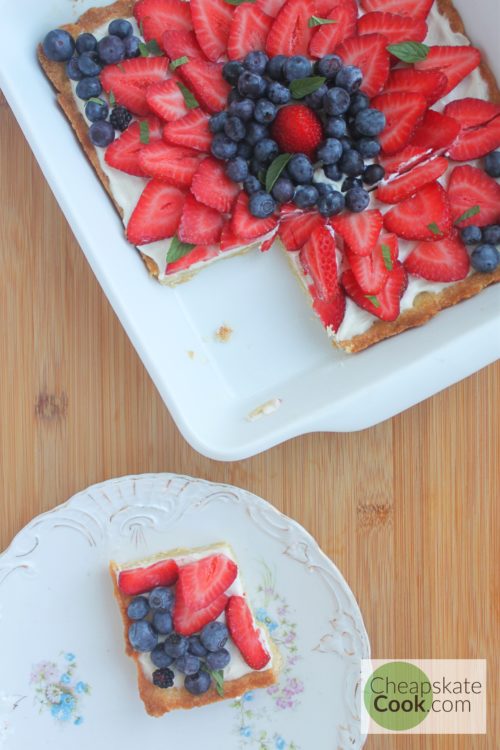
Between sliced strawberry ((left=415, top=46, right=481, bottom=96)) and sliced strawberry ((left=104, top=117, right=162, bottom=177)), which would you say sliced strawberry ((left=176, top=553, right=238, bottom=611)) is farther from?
sliced strawberry ((left=415, top=46, right=481, bottom=96))

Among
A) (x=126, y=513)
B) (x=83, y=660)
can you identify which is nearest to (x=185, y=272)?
(x=126, y=513)

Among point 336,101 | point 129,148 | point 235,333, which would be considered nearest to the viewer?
point 336,101

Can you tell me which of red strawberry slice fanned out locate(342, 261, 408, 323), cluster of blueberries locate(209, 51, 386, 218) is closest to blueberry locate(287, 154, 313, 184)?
cluster of blueberries locate(209, 51, 386, 218)

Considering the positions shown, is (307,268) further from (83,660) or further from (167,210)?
(83,660)

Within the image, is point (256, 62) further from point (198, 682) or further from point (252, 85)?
point (198, 682)

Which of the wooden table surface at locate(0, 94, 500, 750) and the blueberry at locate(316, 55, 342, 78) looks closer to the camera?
the blueberry at locate(316, 55, 342, 78)

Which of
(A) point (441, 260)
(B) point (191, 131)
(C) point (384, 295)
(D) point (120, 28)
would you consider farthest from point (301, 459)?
(D) point (120, 28)

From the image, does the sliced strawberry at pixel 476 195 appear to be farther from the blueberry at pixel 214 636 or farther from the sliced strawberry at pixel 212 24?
the blueberry at pixel 214 636
